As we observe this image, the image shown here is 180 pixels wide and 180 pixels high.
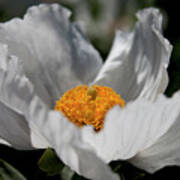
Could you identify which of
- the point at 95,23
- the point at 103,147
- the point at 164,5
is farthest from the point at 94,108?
the point at 95,23

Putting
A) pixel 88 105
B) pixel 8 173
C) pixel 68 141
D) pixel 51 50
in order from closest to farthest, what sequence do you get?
pixel 68 141, pixel 8 173, pixel 88 105, pixel 51 50

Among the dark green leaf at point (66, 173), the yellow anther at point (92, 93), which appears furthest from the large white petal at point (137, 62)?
the dark green leaf at point (66, 173)

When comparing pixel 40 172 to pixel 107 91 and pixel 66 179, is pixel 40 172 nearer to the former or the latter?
pixel 66 179

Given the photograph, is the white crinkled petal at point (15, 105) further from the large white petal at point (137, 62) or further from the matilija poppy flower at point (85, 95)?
the large white petal at point (137, 62)

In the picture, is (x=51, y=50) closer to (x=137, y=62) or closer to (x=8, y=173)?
(x=137, y=62)

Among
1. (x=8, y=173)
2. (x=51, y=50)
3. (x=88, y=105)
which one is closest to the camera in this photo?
(x=8, y=173)

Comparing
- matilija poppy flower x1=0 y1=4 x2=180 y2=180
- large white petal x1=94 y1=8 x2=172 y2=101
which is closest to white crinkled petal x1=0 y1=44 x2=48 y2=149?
matilija poppy flower x1=0 y1=4 x2=180 y2=180

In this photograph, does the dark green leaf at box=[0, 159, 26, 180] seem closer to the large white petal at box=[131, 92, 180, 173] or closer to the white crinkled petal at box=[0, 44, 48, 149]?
the white crinkled petal at box=[0, 44, 48, 149]

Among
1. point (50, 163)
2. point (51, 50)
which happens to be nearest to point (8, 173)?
point (50, 163)
